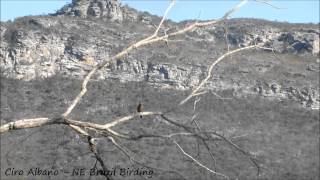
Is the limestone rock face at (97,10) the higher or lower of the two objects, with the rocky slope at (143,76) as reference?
higher

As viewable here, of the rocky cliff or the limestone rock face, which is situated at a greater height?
the limestone rock face

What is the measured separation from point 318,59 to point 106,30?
73.7 feet

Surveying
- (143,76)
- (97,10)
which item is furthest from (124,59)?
(97,10)

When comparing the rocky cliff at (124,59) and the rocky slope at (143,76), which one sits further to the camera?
the rocky cliff at (124,59)

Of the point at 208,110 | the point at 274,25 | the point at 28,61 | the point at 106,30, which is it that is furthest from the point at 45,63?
the point at 274,25

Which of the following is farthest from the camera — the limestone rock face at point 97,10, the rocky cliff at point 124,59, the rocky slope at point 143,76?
the limestone rock face at point 97,10

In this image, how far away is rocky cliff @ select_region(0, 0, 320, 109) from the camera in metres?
64.0

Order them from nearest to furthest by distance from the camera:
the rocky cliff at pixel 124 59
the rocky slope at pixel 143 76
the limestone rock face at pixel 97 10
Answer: the rocky slope at pixel 143 76 < the rocky cliff at pixel 124 59 < the limestone rock face at pixel 97 10

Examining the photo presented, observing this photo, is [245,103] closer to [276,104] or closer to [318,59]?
[276,104]

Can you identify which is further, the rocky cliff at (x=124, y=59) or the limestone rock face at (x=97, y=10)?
the limestone rock face at (x=97, y=10)

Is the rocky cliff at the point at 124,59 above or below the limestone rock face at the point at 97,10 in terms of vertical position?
below

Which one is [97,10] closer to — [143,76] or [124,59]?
[143,76]

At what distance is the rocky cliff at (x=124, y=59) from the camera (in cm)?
6400

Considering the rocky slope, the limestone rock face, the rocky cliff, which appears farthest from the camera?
the limestone rock face
